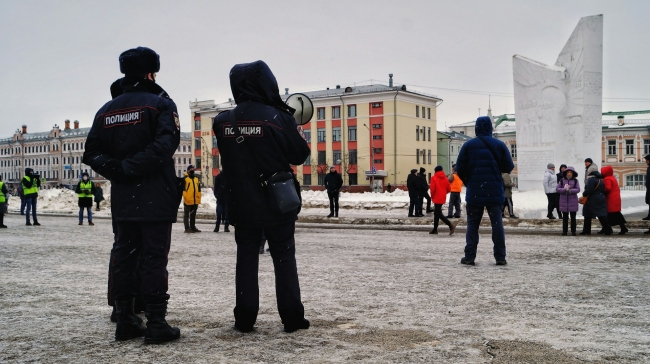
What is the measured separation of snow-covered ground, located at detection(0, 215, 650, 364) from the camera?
154 inches

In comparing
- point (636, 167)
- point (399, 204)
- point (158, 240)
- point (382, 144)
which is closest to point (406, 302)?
point (158, 240)

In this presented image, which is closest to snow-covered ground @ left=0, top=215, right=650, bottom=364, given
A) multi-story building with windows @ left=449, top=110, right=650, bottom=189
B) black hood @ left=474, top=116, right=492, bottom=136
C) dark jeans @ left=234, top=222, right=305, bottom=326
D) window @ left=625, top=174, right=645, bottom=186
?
dark jeans @ left=234, top=222, right=305, bottom=326

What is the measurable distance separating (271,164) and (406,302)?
2.05m

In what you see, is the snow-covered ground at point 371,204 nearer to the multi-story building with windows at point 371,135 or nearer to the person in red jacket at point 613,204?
the person in red jacket at point 613,204

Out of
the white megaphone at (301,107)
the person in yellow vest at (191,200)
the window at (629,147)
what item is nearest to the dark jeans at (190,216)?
the person in yellow vest at (191,200)

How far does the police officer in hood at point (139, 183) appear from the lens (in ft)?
14.1

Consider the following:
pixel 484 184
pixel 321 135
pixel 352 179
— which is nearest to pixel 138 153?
pixel 484 184

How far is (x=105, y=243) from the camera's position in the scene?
12.9 meters

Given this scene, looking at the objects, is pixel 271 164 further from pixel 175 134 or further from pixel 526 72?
pixel 526 72

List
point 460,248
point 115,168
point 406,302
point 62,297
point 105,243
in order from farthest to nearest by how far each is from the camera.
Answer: point 105,243, point 460,248, point 62,297, point 406,302, point 115,168

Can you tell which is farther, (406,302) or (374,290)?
(374,290)

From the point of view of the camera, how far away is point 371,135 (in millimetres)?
74812

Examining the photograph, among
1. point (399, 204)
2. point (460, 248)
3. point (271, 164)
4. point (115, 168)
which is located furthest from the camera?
point (399, 204)

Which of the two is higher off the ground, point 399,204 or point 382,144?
point 382,144
